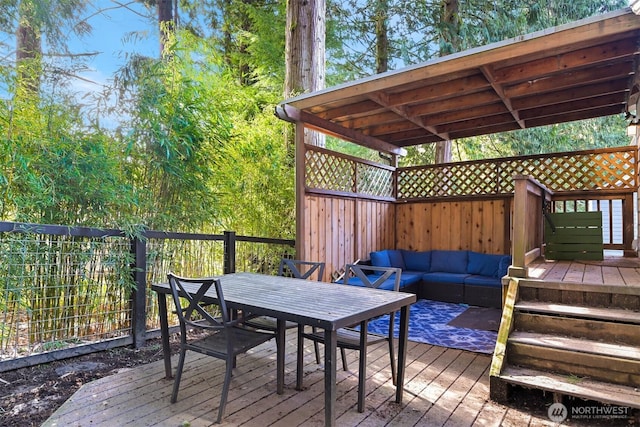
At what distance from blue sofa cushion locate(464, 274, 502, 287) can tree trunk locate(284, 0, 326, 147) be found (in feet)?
9.52

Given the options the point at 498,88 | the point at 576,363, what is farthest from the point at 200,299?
the point at 498,88

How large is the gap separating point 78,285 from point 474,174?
5601mm

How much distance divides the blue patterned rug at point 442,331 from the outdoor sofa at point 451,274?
1.01ft

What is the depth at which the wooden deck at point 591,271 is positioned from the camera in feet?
10.0

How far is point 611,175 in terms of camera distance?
16.6 ft

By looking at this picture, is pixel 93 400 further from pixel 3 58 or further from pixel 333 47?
pixel 333 47

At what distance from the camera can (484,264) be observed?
18.4ft

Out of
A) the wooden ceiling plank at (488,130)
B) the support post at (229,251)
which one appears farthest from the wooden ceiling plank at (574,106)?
the support post at (229,251)

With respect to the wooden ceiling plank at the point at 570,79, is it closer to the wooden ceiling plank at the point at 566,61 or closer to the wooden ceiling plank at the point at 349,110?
the wooden ceiling plank at the point at 566,61

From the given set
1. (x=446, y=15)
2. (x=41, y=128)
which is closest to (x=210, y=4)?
(x=446, y=15)

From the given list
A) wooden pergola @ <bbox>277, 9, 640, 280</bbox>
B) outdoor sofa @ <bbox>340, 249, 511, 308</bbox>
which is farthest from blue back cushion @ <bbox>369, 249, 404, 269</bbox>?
wooden pergola @ <bbox>277, 9, 640, 280</bbox>

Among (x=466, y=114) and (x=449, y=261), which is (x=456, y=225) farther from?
(x=466, y=114)

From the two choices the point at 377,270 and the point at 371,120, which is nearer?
the point at 377,270

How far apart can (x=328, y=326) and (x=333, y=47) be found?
7.51 metres
